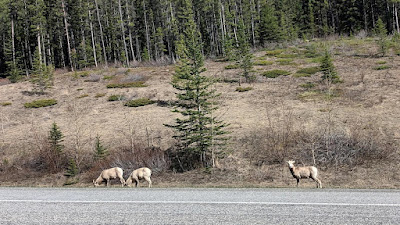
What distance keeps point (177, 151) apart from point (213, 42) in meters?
49.2

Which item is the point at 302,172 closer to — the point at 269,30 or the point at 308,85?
the point at 308,85

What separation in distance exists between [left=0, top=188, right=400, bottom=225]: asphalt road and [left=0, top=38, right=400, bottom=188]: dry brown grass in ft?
15.8

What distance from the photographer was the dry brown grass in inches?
593

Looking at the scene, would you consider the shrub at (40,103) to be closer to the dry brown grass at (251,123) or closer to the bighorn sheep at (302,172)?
the dry brown grass at (251,123)

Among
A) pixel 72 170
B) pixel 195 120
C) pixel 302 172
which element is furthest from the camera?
pixel 72 170

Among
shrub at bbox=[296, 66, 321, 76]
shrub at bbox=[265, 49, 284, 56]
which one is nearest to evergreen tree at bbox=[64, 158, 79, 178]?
shrub at bbox=[296, 66, 321, 76]

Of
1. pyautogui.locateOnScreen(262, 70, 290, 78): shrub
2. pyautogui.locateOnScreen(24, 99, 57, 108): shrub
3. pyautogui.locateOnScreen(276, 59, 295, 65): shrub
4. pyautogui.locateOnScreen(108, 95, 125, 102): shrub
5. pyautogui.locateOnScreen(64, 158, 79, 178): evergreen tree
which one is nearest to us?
pyautogui.locateOnScreen(64, 158, 79, 178): evergreen tree

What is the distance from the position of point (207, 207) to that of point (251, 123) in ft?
44.6

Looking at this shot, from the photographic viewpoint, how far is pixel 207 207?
21.9 feet

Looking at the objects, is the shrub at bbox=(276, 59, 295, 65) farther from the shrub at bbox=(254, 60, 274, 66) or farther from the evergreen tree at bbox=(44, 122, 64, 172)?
the evergreen tree at bbox=(44, 122, 64, 172)

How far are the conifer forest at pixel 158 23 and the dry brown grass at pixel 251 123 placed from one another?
70.1 ft

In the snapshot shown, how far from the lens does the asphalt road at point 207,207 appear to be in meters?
5.81

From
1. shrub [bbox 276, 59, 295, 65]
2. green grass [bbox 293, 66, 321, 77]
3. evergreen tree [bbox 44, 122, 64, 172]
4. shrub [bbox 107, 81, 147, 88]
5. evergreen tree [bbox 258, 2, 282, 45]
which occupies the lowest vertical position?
evergreen tree [bbox 44, 122, 64, 172]

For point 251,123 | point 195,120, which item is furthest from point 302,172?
point 251,123
